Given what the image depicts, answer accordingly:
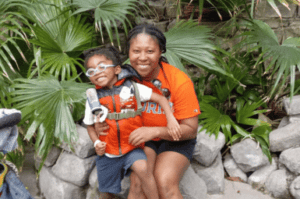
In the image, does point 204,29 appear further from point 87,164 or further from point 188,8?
point 87,164

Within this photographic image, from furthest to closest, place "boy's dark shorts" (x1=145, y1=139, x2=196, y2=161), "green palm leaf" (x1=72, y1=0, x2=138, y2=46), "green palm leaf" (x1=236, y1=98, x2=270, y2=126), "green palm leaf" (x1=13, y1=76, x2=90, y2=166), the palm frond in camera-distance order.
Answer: "green palm leaf" (x1=236, y1=98, x2=270, y2=126) → the palm frond → "green palm leaf" (x1=72, y1=0, x2=138, y2=46) → "green palm leaf" (x1=13, y1=76, x2=90, y2=166) → "boy's dark shorts" (x1=145, y1=139, x2=196, y2=161)

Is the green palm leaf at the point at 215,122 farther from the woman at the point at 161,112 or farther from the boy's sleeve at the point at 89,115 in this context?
the boy's sleeve at the point at 89,115

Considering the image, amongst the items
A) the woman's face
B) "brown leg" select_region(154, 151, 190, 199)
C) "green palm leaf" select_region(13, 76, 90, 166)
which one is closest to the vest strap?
the woman's face

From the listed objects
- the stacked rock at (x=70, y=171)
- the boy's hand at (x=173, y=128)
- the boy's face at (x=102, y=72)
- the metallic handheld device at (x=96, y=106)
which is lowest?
the stacked rock at (x=70, y=171)

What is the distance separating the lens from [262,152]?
2.40 m

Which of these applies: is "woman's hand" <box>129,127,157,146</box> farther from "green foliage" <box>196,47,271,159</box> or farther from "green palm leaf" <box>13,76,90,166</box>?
"green foliage" <box>196,47,271,159</box>

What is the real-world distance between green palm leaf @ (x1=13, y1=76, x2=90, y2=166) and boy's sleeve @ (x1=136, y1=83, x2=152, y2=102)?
64 cm

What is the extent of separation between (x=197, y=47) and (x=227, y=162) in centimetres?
105

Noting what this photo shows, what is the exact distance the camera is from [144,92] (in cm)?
148

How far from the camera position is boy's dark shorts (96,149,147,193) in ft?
4.95

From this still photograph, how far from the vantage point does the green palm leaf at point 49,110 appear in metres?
1.91

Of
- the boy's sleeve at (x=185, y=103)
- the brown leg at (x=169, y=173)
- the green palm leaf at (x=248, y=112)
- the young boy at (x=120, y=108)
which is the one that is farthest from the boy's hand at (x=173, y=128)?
the green palm leaf at (x=248, y=112)

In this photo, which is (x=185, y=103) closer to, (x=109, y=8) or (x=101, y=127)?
(x=101, y=127)

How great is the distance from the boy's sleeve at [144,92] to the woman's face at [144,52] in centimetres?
8
